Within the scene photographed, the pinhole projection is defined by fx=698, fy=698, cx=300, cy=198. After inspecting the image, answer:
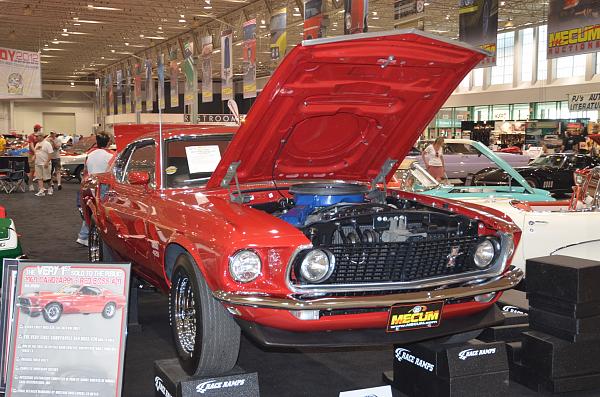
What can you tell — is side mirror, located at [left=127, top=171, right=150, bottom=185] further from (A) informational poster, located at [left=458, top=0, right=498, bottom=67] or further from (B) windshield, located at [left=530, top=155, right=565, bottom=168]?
(B) windshield, located at [left=530, top=155, right=565, bottom=168]

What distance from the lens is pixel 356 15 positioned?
47.3ft

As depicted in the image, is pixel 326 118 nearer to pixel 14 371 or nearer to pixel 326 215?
pixel 326 215

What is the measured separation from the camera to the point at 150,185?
16.3ft

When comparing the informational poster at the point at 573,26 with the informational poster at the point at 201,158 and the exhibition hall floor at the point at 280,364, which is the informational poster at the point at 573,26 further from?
the exhibition hall floor at the point at 280,364

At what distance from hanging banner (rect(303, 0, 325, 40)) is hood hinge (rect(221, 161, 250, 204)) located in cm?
1132

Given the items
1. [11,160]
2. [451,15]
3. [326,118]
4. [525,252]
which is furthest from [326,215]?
[451,15]

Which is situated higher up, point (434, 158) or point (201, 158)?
point (201, 158)

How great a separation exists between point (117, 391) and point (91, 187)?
3.54 m

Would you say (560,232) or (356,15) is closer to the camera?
(560,232)

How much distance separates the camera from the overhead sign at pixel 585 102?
791 inches

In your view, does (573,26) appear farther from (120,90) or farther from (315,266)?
(120,90)

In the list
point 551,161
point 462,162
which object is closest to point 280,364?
point 551,161

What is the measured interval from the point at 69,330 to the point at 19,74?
1648 cm

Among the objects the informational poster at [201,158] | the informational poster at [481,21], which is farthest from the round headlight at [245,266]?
the informational poster at [481,21]
